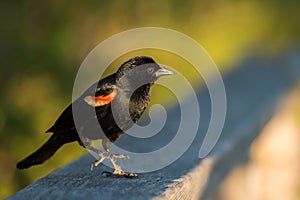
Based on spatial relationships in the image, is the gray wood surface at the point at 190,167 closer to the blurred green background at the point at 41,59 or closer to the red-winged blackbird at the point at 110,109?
the red-winged blackbird at the point at 110,109

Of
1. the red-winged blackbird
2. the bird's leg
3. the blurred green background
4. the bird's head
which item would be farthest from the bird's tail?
the blurred green background

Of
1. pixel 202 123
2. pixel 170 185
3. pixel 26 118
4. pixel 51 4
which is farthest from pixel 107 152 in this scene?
pixel 51 4

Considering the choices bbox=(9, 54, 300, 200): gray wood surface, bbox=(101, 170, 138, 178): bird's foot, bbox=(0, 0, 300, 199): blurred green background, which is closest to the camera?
bbox=(9, 54, 300, 200): gray wood surface

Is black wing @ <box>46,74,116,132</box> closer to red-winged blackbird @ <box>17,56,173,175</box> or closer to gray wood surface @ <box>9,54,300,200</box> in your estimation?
red-winged blackbird @ <box>17,56,173,175</box>

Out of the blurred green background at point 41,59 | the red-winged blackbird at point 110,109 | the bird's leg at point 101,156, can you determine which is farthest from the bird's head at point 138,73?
the blurred green background at point 41,59

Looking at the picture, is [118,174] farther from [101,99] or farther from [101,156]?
[101,99]

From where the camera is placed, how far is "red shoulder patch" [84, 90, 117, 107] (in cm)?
234

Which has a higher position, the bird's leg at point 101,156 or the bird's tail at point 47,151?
the bird's tail at point 47,151

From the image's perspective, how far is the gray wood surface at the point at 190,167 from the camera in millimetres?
2020

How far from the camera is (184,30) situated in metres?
7.56

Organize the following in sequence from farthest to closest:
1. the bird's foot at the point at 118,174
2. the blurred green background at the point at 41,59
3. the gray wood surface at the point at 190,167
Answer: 1. the blurred green background at the point at 41,59
2. the bird's foot at the point at 118,174
3. the gray wood surface at the point at 190,167

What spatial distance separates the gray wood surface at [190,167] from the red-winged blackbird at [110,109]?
11 centimetres

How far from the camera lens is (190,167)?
8.27 feet

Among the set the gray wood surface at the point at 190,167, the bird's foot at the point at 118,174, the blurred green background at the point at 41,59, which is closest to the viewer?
the gray wood surface at the point at 190,167
